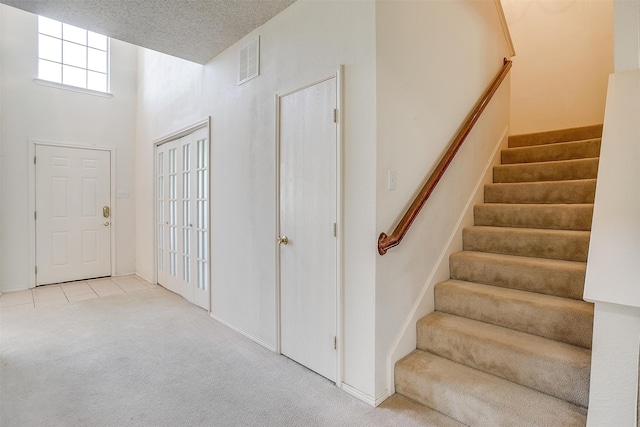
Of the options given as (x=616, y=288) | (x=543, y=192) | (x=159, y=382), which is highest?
(x=543, y=192)

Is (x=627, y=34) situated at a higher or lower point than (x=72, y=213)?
higher

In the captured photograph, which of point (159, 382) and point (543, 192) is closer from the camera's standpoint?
point (159, 382)

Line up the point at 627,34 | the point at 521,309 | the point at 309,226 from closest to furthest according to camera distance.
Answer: the point at 627,34 → the point at 521,309 → the point at 309,226

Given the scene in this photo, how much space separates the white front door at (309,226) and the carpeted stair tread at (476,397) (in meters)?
0.53

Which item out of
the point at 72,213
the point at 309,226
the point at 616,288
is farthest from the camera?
the point at 72,213

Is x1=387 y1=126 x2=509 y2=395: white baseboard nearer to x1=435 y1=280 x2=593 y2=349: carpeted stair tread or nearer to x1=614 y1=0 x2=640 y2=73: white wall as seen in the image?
x1=435 y1=280 x2=593 y2=349: carpeted stair tread

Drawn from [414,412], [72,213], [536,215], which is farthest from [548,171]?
[72,213]

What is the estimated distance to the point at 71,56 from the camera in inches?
194

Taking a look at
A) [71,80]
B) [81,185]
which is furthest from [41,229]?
[71,80]

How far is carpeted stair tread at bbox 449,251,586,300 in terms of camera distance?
1.99 m

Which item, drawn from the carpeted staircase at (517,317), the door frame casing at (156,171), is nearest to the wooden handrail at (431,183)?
the carpeted staircase at (517,317)

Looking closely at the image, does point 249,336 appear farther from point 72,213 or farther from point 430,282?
point 72,213

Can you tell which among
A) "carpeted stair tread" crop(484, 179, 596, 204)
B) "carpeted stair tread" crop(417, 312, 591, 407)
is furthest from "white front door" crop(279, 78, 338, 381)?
"carpeted stair tread" crop(484, 179, 596, 204)

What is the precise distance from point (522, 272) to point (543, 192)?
0.96m
